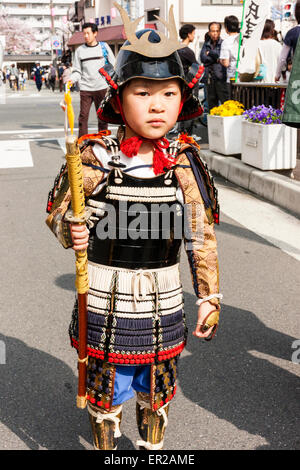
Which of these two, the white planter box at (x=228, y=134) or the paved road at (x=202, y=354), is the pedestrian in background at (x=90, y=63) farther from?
the paved road at (x=202, y=354)

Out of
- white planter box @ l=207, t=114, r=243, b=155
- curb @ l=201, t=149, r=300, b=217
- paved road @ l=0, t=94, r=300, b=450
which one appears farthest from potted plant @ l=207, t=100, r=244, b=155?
paved road @ l=0, t=94, r=300, b=450

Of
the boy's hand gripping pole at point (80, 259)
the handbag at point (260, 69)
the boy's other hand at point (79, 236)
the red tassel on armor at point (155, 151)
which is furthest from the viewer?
the handbag at point (260, 69)

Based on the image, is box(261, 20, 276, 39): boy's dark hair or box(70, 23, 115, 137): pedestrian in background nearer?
box(70, 23, 115, 137): pedestrian in background

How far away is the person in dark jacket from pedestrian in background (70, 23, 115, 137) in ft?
7.95

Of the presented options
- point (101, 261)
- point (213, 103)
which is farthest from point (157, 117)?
point (213, 103)

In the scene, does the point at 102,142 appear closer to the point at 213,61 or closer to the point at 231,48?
the point at 231,48

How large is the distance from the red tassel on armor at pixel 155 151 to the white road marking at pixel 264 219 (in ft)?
10.7

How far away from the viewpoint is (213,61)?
1057 cm

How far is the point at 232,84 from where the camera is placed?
9.42 m

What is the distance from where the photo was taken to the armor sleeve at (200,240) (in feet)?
6.79

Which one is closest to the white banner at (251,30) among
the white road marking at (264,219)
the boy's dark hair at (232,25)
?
the boy's dark hair at (232,25)

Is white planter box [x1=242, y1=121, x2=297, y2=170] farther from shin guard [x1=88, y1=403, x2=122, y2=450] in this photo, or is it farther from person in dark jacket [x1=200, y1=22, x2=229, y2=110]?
shin guard [x1=88, y1=403, x2=122, y2=450]

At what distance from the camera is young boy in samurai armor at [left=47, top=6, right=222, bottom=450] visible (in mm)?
1929

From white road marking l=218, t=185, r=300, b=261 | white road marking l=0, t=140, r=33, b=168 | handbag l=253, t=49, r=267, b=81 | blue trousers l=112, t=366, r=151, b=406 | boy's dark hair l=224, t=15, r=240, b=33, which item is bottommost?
white road marking l=218, t=185, r=300, b=261
